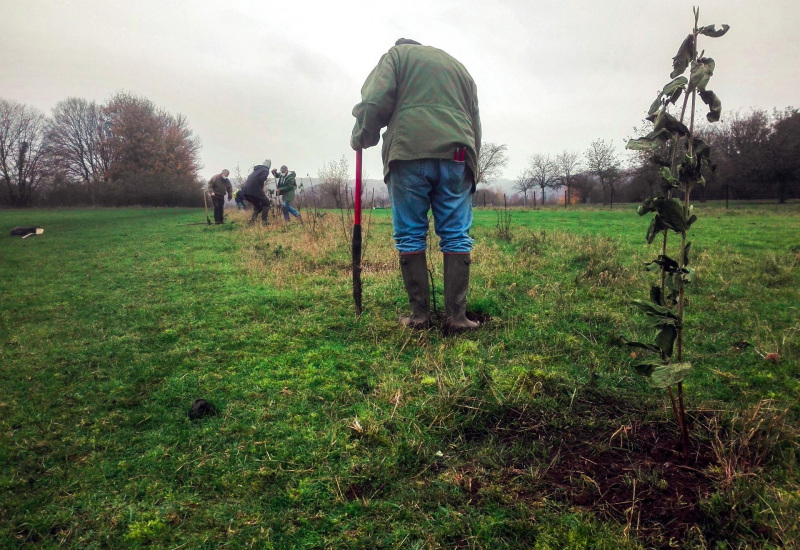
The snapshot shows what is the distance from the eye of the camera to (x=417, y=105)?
3.65 m

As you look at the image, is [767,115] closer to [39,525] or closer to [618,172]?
[618,172]

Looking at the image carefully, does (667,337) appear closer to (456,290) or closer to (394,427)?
(394,427)

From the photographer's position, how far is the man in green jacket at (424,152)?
3.61 meters

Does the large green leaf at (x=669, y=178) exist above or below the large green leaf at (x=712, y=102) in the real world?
below

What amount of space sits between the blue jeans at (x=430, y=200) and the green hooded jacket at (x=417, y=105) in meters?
0.10

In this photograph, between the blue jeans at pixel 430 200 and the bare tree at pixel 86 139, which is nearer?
the blue jeans at pixel 430 200

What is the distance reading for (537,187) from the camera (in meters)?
62.3

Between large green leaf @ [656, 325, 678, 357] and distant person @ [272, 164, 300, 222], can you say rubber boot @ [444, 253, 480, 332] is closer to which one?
large green leaf @ [656, 325, 678, 357]

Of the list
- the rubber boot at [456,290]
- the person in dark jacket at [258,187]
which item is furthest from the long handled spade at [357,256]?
the person in dark jacket at [258,187]

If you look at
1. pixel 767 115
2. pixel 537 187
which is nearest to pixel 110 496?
pixel 767 115

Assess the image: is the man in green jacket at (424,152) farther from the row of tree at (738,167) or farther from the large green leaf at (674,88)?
the row of tree at (738,167)

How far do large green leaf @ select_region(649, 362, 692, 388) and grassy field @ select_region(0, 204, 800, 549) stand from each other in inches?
14.8

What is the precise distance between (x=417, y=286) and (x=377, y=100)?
1467 mm

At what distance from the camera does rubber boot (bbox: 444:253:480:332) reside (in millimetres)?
3756
